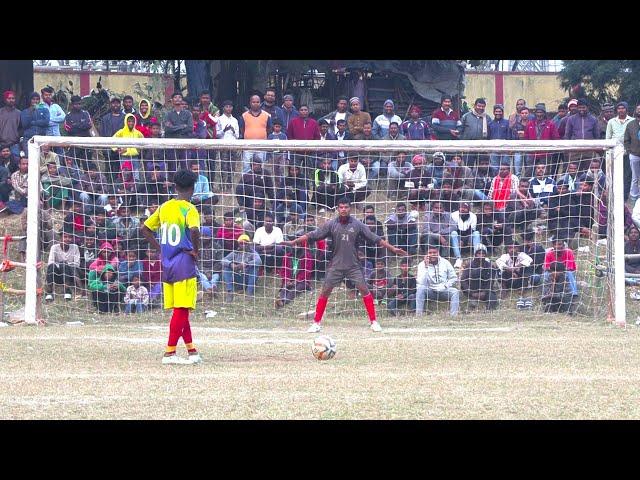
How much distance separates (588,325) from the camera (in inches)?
669

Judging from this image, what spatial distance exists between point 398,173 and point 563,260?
321cm

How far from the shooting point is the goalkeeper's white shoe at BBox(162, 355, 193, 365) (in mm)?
11737

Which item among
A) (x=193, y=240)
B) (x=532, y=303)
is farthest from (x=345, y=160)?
(x=193, y=240)

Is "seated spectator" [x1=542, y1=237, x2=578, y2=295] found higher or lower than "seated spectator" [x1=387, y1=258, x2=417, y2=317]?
higher

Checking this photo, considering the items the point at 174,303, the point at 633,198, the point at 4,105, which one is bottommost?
the point at 174,303

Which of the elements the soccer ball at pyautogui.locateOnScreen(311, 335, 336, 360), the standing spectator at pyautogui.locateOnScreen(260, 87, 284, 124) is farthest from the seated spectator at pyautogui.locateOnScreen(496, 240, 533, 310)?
the soccer ball at pyautogui.locateOnScreen(311, 335, 336, 360)

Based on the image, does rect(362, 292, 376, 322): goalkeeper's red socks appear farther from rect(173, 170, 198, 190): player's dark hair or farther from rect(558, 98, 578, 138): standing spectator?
rect(558, 98, 578, 138): standing spectator

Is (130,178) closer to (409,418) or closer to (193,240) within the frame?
(193,240)

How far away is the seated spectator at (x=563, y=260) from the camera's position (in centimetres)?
1862

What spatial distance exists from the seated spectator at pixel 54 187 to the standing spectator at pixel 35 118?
1.99 meters

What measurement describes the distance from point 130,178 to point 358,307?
14.7 ft

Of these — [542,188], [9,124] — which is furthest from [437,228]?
[9,124]

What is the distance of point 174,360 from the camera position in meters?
11.8

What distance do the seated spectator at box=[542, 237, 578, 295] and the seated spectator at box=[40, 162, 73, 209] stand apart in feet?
26.1
